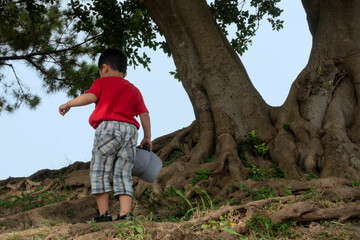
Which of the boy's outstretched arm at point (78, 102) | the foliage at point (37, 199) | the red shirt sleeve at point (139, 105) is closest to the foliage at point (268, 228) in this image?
the red shirt sleeve at point (139, 105)

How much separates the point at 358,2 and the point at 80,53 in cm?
771

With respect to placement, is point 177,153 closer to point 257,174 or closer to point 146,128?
point 257,174

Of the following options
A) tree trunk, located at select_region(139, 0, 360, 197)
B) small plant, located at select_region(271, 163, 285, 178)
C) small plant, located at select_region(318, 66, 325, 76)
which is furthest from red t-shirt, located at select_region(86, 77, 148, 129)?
small plant, located at select_region(318, 66, 325, 76)

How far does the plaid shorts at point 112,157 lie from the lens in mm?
4121

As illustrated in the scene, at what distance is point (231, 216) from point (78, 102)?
78.9 inches

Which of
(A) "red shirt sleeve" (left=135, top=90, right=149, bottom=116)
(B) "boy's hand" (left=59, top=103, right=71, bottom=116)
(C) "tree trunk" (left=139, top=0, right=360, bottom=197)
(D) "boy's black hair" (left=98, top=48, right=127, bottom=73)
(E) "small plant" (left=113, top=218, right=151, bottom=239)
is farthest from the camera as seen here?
(C) "tree trunk" (left=139, top=0, right=360, bottom=197)

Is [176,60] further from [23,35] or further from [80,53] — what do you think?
[23,35]

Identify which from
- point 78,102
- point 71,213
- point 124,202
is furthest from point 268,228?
point 71,213

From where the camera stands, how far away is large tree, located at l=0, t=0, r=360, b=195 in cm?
590

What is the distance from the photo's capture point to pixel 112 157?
420cm

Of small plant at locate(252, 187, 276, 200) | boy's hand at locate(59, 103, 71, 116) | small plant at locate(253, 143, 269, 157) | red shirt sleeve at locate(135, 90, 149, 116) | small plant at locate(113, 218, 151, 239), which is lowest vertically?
small plant at locate(252, 187, 276, 200)

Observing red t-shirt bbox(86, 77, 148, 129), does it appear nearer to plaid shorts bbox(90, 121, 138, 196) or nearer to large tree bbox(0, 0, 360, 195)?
plaid shorts bbox(90, 121, 138, 196)

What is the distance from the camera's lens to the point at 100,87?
4.35m

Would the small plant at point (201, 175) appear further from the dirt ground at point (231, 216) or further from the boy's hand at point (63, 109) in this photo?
the boy's hand at point (63, 109)
